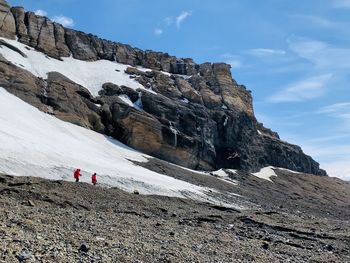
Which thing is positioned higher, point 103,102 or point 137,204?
point 103,102

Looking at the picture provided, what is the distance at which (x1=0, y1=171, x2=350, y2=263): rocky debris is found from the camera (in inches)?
622

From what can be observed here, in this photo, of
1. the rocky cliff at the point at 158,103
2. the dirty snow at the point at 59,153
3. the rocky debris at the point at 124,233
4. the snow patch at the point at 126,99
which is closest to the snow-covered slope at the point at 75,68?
the rocky cliff at the point at 158,103

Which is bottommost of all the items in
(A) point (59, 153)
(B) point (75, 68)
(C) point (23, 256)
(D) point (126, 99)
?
(C) point (23, 256)

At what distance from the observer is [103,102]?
282 feet

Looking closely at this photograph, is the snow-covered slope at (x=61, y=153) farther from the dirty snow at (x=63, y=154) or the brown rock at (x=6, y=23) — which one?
the brown rock at (x=6, y=23)

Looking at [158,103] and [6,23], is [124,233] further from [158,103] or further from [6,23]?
[6,23]

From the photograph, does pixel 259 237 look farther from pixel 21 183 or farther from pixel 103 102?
pixel 103 102

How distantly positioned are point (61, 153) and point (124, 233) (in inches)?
1168

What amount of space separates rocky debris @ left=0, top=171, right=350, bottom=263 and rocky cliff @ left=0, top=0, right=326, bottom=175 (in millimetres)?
42224

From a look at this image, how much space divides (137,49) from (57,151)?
80.5 meters

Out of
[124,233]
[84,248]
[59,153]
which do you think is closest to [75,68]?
[59,153]

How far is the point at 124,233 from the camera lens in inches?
825

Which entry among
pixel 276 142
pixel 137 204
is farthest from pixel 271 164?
pixel 137 204

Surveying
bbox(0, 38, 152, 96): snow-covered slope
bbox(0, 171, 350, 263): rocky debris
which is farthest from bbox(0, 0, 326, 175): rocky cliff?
bbox(0, 171, 350, 263): rocky debris
